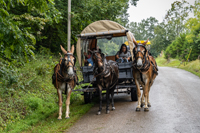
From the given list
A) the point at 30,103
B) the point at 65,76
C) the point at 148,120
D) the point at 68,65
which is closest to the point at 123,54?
the point at 65,76

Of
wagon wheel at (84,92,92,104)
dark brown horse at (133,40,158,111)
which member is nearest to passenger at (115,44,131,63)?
dark brown horse at (133,40,158,111)

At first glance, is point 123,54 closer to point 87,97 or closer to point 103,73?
point 87,97

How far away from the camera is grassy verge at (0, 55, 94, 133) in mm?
7003

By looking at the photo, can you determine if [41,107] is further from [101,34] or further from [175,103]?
[175,103]

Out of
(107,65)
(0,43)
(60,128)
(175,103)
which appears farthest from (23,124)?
(175,103)

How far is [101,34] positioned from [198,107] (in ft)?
15.1

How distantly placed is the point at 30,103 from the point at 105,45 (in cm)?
420

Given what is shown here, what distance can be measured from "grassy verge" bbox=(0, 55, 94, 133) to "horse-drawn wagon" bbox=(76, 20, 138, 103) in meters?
1.21

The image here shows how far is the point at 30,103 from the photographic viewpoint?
28.5 feet

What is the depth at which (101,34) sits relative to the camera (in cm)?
959

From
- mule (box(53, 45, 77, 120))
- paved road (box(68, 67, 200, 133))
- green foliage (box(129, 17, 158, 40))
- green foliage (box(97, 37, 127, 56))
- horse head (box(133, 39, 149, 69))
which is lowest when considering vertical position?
paved road (box(68, 67, 200, 133))

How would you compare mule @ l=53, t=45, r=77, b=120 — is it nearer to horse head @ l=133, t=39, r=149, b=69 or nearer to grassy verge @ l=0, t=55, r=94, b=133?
grassy verge @ l=0, t=55, r=94, b=133

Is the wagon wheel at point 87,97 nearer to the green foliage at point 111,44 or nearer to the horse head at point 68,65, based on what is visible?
the green foliage at point 111,44

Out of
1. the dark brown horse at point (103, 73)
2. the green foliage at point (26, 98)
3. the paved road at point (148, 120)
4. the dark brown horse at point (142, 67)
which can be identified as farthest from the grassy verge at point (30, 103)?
the dark brown horse at point (142, 67)
